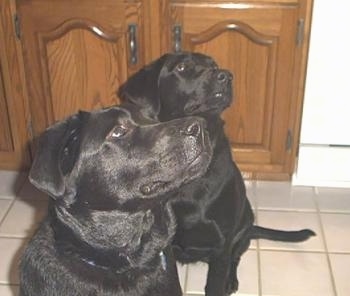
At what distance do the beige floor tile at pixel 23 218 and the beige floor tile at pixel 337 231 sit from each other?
1.02 m

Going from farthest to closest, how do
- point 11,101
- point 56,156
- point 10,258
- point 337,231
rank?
1. point 11,101
2. point 337,231
3. point 10,258
4. point 56,156

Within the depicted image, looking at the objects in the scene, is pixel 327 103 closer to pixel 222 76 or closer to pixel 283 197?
pixel 283 197

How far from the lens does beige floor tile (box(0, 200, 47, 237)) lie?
84.0 inches

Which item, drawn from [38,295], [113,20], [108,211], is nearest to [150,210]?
[108,211]

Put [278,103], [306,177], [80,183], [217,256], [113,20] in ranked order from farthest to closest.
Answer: [306,177] < [278,103] < [113,20] < [217,256] < [80,183]

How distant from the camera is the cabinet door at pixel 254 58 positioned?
2.00 metres

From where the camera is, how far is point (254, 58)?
209cm

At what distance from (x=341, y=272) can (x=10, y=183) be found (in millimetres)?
1297

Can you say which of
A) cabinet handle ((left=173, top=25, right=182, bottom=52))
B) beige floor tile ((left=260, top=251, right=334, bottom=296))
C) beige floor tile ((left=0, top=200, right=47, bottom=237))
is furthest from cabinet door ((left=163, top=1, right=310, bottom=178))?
beige floor tile ((left=0, top=200, right=47, bottom=237))

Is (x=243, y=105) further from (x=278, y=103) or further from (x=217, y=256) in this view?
(x=217, y=256)

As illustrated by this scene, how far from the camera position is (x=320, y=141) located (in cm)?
224

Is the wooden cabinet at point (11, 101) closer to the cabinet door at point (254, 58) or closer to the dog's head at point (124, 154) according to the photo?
the cabinet door at point (254, 58)

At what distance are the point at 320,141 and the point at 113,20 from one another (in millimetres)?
876

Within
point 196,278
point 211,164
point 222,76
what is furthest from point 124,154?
point 196,278
